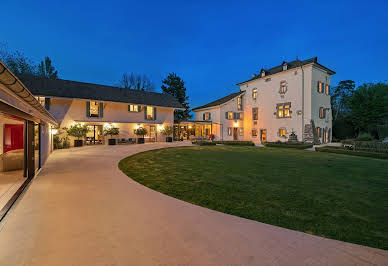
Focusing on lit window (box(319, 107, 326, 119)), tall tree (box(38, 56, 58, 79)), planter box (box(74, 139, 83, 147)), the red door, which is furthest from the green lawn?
tall tree (box(38, 56, 58, 79))

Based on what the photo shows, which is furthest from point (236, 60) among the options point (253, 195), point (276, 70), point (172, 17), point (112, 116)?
point (253, 195)

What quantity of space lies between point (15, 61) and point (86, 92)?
14.5 meters

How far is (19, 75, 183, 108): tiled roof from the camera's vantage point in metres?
15.1

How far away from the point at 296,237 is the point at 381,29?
5729 inches

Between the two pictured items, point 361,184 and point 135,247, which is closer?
point 135,247

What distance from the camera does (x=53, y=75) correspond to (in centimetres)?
2998

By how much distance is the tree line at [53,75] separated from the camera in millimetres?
22484

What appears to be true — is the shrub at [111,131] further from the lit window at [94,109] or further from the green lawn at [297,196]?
the green lawn at [297,196]

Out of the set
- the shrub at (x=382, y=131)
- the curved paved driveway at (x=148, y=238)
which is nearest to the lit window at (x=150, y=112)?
the curved paved driveway at (x=148, y=238)

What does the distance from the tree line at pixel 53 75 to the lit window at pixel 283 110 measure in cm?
1194

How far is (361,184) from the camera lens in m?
5.62

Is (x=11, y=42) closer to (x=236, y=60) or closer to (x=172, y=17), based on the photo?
(x=172, y=17)

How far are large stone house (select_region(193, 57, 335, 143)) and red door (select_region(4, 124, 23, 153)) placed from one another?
66.5ft

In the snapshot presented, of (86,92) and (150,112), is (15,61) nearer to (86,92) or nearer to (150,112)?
(86,92)
